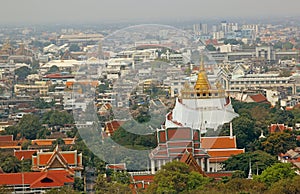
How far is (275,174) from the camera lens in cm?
1271

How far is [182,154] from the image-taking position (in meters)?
14.6

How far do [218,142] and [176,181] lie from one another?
3719 millimetres

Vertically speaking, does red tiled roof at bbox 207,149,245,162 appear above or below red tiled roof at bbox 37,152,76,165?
below

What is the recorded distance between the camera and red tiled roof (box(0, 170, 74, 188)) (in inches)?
538

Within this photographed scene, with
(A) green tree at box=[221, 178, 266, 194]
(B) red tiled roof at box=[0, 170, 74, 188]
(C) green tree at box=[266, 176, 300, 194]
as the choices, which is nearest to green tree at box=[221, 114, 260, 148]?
(B) red tiled roof at box=[0, 170, 74, 188]

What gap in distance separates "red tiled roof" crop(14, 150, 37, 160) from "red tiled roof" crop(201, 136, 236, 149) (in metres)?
2.58

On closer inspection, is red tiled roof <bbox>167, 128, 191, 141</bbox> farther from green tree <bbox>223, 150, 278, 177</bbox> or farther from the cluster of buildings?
green tree <bbox>223, 150, 278, 177</bbox>

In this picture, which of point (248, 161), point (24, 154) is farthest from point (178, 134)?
point (24, 154)

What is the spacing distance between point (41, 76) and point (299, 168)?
25630 millimetres

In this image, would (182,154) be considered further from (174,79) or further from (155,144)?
(174,79)

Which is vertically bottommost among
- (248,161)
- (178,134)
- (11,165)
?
(11,165)

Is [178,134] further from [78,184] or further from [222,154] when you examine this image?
[78,184]

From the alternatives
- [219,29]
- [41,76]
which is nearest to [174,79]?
[41,76]

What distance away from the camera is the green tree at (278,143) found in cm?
1614
